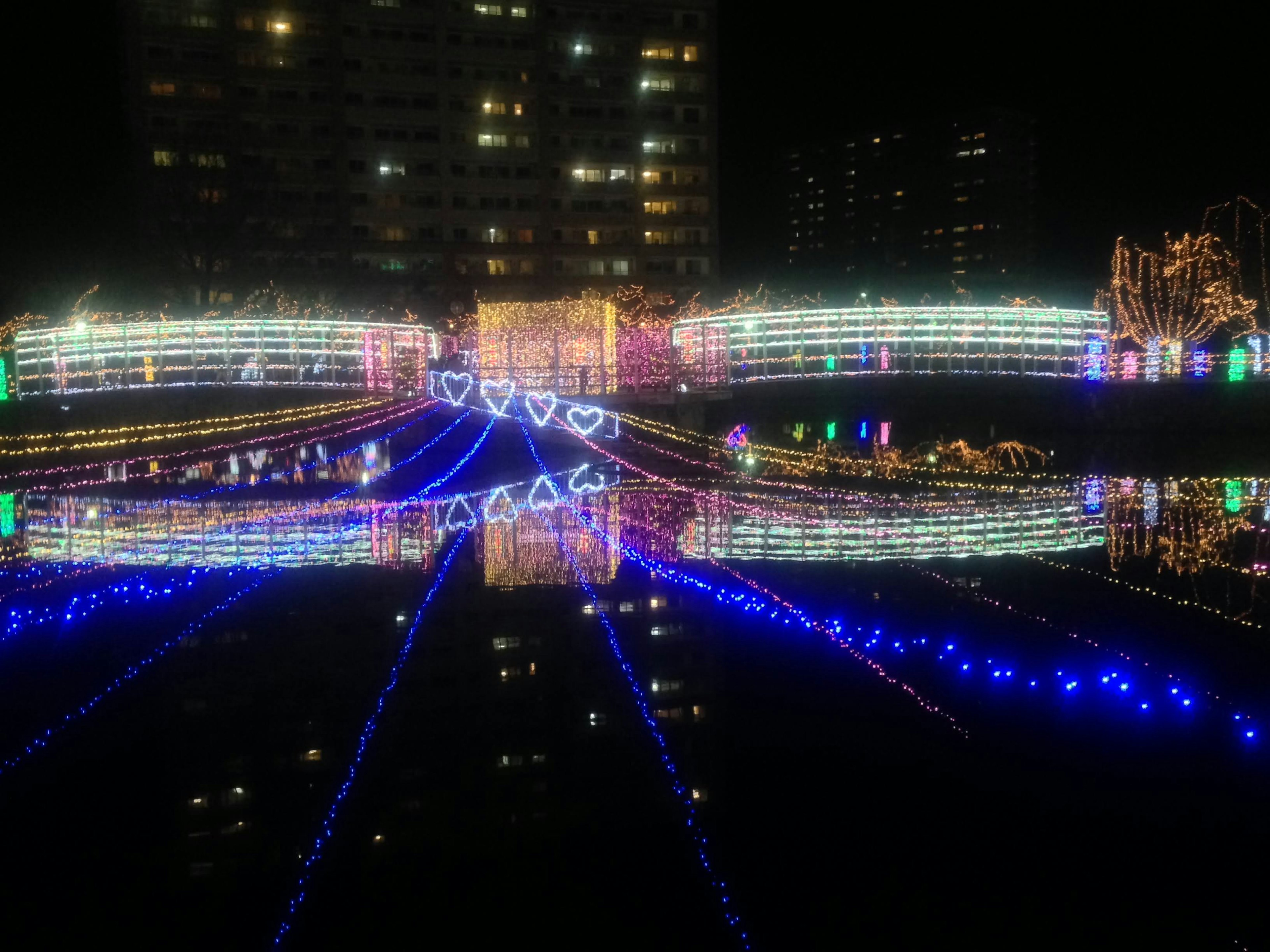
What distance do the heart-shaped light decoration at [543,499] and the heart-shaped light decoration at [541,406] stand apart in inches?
200

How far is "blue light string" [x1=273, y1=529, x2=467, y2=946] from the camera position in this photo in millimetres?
4148

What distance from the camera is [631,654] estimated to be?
24.5 ft

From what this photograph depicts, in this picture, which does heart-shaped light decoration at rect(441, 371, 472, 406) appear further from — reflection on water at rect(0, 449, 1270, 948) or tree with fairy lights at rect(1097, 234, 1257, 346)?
tree with fairy lights at rect(1097, 234, 1257, 346)

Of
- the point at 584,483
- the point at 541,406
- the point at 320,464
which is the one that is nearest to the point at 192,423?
the point at 320,464

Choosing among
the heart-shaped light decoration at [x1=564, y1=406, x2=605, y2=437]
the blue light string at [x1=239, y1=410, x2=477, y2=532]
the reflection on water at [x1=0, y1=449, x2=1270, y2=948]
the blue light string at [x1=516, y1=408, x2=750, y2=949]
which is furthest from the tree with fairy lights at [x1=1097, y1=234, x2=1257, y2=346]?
the blue light string at [x1=516, y1=408, x2=750, y2=949]

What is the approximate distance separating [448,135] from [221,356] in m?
38.9

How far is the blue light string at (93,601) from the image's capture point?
8.55 m

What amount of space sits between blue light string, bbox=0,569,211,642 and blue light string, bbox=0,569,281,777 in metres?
0.68

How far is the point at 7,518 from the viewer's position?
1469cm

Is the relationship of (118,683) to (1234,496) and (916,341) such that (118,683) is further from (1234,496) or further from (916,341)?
(916,341)

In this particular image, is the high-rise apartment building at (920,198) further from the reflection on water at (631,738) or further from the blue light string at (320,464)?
the reflection on water at (631,738)

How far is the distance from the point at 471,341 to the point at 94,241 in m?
16.7

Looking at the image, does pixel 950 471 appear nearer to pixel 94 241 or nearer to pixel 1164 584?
pixel 1164 584

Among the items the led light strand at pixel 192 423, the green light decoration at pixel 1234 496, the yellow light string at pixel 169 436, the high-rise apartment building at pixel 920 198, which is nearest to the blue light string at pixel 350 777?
the green light decoration at pixel 1234 496
